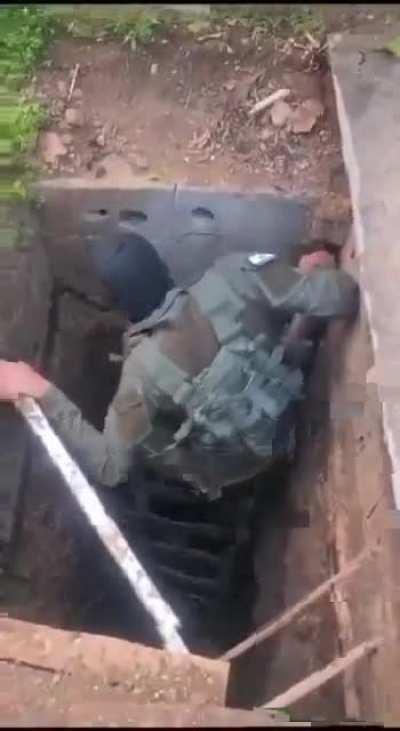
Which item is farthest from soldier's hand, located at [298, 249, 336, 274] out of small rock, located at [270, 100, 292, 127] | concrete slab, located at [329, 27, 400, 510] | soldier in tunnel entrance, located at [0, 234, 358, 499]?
small rock, located at [270, 100, 292, 127]

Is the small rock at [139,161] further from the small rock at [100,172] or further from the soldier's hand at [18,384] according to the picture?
the soldier's hand at [18,384]

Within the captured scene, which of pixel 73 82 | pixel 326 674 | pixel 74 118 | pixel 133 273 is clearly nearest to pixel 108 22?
pixel 73 82

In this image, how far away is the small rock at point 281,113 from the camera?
3.59m

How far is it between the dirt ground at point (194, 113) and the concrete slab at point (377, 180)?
190 mm

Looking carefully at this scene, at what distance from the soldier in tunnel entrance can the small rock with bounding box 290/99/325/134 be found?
400 millimetres

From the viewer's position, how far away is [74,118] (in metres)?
3.63

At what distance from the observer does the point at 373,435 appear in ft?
10.1

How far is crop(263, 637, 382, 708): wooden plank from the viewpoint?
296 cm

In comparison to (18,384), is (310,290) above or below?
above

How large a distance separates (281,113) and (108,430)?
1133 millimetres

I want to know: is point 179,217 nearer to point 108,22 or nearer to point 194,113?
point 194,113

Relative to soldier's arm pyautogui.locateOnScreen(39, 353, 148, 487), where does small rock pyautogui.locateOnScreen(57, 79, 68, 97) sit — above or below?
above

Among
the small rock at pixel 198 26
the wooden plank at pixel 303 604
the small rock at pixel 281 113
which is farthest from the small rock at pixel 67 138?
the wooden plank at pixel 303 604

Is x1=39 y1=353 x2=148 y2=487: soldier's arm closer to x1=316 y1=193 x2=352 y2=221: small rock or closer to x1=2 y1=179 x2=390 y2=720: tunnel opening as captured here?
x1=2 y1=179 x2=390 y2=720: tunnel opening
